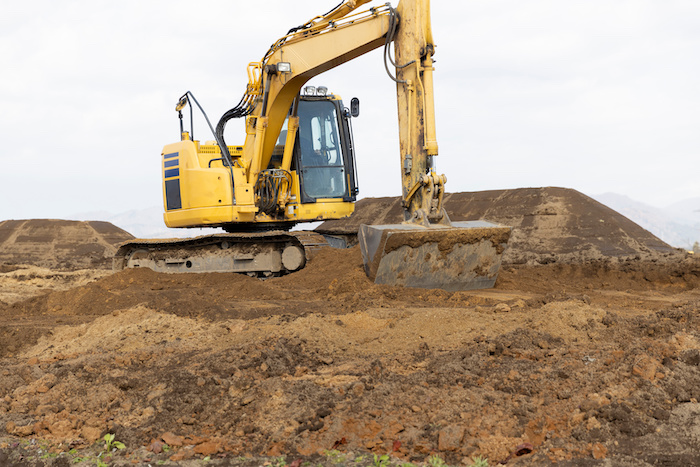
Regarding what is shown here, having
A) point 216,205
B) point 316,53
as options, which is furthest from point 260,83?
point 216,205

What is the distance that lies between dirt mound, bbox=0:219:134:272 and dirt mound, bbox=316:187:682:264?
8520mm

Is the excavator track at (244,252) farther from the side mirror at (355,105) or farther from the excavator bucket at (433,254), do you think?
the excavator bucket at (433,254)

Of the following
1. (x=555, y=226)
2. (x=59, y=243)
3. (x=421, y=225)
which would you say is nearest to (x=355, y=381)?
(x=421, y=225)

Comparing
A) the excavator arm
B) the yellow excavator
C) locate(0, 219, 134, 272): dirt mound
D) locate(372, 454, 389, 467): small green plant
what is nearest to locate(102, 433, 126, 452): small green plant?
locate(372, 454, 389, 467): small green plant

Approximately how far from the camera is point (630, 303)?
673cm

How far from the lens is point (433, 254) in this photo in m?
7.21

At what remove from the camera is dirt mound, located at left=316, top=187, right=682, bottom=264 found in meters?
11.7

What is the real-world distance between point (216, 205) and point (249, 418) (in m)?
6.68

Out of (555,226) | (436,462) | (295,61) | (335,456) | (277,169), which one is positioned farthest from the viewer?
(555,226)

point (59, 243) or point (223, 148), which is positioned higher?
point (223, 148)

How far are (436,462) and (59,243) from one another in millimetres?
18321

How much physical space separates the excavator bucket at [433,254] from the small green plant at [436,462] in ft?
13.8

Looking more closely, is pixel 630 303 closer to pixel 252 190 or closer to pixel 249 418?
pixel 249 418

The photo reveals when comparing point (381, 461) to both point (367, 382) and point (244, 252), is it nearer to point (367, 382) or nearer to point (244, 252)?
point (367, 382)
